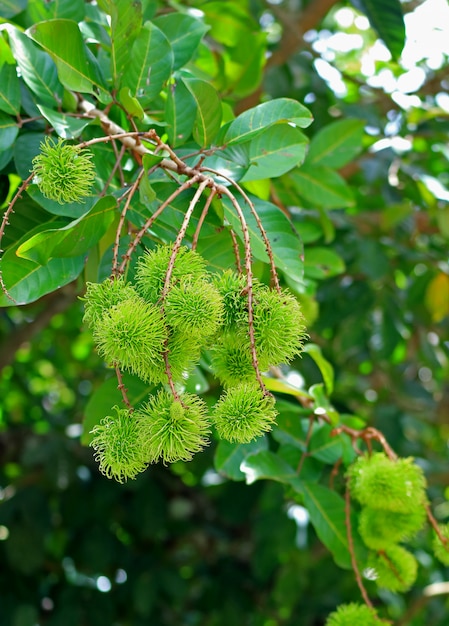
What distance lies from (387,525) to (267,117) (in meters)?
0.79

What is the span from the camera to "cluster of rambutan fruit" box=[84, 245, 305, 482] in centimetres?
95

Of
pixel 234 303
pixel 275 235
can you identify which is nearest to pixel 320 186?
pixel 275 235

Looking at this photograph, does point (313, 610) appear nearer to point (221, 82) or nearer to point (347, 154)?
point (347, 154)

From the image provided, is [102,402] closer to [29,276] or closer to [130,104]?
[29,276]

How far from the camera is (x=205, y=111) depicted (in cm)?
130

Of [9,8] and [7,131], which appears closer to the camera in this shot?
[7,131]

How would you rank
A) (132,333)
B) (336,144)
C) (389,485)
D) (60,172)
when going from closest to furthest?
(132,333) → (60,172) → (389,485) → (336,144)

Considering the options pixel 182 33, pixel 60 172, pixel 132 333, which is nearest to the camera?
pixel 132 333

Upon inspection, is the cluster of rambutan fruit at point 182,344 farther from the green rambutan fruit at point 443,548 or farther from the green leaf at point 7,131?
the green rambutan fruit at point 443,548

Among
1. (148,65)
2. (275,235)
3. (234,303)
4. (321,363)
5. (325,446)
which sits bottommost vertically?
(325,446)

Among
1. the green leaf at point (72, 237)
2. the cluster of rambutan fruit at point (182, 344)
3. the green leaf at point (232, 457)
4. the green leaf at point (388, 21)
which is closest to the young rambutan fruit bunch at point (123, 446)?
the cluster of rambutan fruit at point (182, 344)

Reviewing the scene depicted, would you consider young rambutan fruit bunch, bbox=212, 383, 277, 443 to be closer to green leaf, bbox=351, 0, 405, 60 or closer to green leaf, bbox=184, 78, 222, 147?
green leaf, bbox=184, 78, 222, 147

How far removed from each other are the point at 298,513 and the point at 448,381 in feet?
5.08

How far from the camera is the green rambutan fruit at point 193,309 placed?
0.95m
